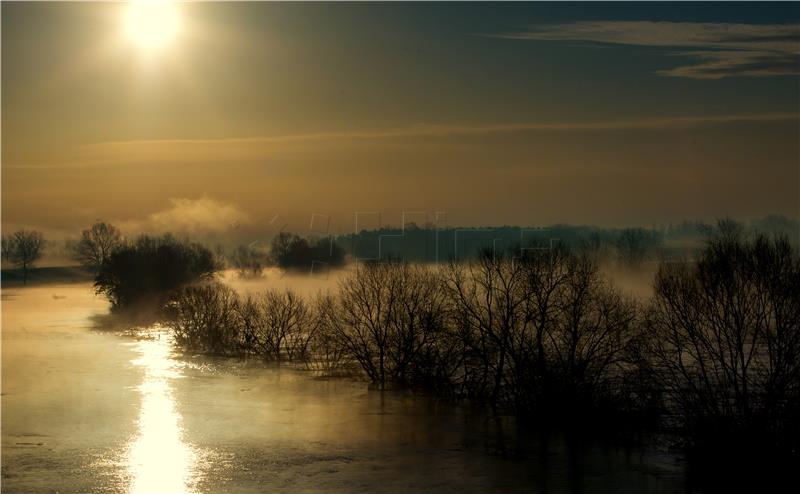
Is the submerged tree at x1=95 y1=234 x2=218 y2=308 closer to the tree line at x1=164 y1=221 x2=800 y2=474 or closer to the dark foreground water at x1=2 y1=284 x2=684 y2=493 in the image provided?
the dark foreground water at x1=2 y1=284 x2=684 y2=493

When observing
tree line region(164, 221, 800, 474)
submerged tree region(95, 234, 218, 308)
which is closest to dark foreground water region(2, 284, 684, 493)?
tree line region(164, 221, 800, 474)

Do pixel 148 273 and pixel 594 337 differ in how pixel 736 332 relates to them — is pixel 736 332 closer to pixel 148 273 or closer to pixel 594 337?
pixel 594 337

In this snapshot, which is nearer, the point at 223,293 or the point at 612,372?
the point at 612,372

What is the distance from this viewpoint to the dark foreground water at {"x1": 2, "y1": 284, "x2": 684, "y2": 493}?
122 ft

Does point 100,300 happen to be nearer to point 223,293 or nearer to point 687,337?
point 223,293

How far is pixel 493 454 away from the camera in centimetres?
4181

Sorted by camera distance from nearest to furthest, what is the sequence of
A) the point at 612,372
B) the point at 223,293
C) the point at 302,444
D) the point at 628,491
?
the point at 628,491
the point at 302,444
the point at 612,372
the point at 223,293

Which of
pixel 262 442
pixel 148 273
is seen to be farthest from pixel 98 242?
pixel 262 442

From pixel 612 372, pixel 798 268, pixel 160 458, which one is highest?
pixel 798 268

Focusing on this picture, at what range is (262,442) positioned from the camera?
4638 centimetres

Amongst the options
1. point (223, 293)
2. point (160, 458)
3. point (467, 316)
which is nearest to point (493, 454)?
point (467, 316)

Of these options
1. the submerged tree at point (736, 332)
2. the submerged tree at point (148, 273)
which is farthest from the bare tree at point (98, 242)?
the submerged tree at point (736, 332)

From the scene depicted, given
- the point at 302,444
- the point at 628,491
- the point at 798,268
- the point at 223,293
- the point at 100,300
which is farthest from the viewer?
the point at 100,300

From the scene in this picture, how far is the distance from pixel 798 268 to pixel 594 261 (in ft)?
43.1
